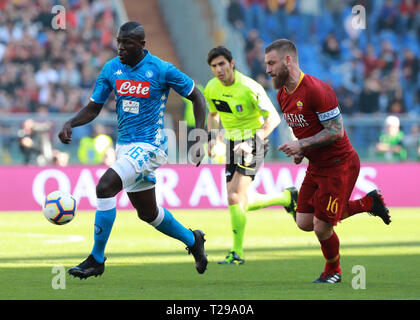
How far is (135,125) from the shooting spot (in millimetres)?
8688

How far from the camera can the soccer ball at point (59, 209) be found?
29.8 feet

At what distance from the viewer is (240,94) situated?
1086 centimetres

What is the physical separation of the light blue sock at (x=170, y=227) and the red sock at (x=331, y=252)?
141 cm

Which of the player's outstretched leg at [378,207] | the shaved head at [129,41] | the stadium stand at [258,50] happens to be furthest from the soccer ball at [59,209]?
the stadium stand at [258,50]

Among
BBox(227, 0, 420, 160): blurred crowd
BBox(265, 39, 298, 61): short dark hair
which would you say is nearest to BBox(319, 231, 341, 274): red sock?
BBox(265, 39, 298, 61): short dark hair

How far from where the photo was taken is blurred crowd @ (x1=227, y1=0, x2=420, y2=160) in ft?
80.2

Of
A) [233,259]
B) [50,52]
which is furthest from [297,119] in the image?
[50,52]

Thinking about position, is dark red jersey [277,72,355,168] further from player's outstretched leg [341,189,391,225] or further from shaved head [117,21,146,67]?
shaved head [117,21,146,67]

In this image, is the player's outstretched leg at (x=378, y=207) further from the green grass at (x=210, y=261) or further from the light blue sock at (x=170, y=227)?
the light blue sock at (x=170, y=227)

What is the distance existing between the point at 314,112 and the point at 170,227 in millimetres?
1946

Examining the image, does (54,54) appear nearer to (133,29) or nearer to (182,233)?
(182,233)

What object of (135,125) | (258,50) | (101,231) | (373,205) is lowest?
(101,231)

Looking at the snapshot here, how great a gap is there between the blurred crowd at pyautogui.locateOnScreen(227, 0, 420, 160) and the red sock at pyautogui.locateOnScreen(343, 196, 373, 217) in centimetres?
1392

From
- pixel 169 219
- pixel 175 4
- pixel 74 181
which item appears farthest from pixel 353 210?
pixel 175 4
